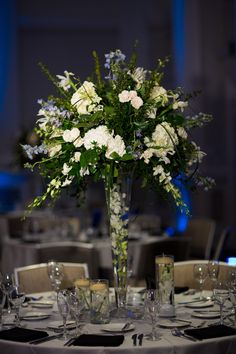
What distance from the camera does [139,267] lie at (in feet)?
19.2

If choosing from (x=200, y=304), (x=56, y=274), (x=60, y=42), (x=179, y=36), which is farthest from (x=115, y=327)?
(x=60, y=42)

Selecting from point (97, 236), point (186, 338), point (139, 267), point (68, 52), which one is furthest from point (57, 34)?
point (186, 338)

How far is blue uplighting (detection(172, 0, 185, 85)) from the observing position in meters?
10.5

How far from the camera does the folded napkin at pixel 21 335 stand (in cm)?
Result: 299

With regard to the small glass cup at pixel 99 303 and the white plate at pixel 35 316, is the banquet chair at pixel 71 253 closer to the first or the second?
the white plate at pixel 35 316

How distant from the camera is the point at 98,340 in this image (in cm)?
290

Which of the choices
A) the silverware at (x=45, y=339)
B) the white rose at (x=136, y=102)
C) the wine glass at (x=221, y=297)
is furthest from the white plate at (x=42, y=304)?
the white rose at (x=136, y=102)

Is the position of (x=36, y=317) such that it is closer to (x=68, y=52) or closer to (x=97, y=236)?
(x=97, y=236)

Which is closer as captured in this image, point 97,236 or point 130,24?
point 97,236

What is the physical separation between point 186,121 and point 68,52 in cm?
882

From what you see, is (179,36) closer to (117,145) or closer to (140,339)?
(117,145)

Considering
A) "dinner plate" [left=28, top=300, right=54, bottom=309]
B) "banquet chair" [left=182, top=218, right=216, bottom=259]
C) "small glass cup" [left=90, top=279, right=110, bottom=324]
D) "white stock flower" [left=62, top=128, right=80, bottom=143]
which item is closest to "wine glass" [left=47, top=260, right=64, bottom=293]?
"dinner plate" [left=28, top=300, right=54, bottom=309]

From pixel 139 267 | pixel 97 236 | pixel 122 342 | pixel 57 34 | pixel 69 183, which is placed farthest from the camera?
pixel 57 34

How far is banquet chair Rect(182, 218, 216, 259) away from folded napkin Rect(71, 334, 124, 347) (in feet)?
13.4
